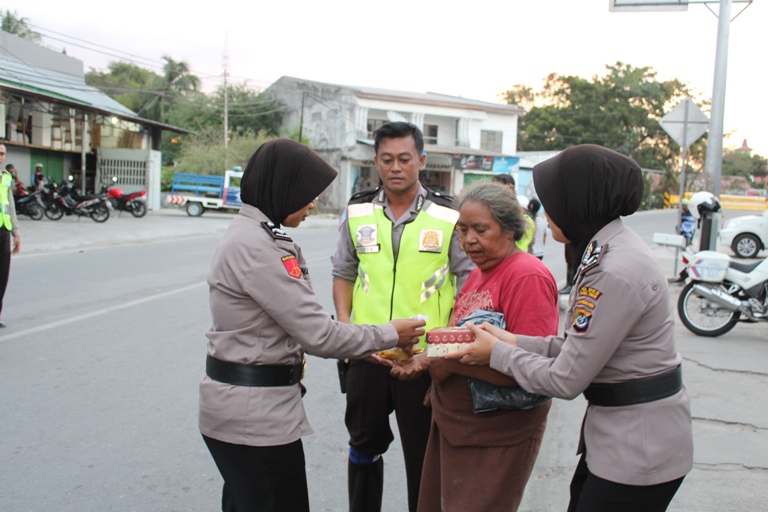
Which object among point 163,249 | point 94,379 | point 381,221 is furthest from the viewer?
point 163,249

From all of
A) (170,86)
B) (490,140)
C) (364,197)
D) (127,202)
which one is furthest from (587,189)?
(170,86)

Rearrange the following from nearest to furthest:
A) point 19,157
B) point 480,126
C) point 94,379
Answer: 1. point 94,379
2. point 19,157
3. point 480,126

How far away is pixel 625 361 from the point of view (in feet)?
6.35

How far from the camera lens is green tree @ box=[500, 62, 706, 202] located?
44.0 m

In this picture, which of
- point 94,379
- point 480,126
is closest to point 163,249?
point 94,379

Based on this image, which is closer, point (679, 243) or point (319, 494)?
point (319, 494)

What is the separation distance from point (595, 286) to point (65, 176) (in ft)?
87.1

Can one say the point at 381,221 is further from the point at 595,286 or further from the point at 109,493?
the point at 109,493

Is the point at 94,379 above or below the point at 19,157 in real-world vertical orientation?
below

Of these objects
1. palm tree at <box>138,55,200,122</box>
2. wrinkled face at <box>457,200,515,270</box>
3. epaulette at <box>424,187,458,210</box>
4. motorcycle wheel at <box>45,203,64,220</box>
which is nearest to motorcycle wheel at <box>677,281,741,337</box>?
epaulette at <box>424,187,458,210</box>

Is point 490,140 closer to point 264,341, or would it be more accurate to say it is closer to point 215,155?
point 215,155

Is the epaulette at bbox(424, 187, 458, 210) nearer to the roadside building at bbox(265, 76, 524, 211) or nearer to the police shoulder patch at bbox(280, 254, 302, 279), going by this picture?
the police shoulder patch at bbox(280, 254, 302, 279)

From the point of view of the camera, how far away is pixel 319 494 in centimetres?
353

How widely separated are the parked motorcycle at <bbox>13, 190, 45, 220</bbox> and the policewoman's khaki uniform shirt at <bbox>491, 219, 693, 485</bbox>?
19.7 m
